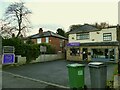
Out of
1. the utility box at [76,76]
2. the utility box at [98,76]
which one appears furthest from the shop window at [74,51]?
the utility box at [98,76]

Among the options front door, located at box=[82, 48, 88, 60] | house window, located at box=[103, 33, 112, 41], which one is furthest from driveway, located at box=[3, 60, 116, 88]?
front door, located at box=[82, 48, 88, 60]

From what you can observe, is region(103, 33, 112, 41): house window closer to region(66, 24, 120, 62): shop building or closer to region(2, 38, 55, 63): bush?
region(66, 24, 120, 62): shop building

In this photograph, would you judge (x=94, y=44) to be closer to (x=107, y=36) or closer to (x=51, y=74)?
(x=107, y=36)

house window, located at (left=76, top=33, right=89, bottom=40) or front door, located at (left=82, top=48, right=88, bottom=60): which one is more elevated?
house window, located at (left=76, top=33, right=89, bottom=40)

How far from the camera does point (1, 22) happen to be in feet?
113

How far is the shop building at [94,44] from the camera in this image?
94.8 feet

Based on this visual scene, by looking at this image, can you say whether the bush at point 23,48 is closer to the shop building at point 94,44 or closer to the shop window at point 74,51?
the shop window at point 74,51

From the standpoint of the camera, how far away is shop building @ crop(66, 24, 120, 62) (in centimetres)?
2891

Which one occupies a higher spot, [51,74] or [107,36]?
[107,36]

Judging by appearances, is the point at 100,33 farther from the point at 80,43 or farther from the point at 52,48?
the point at 52,48

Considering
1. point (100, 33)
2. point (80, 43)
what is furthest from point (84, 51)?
point (100, 33)

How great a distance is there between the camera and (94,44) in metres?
30.8

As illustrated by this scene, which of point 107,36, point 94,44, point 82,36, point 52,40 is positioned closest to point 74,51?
point 82,36

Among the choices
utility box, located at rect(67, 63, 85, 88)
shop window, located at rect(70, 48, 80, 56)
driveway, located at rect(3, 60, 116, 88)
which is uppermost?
shop window, located at rect(70, 48, 80, 56)
